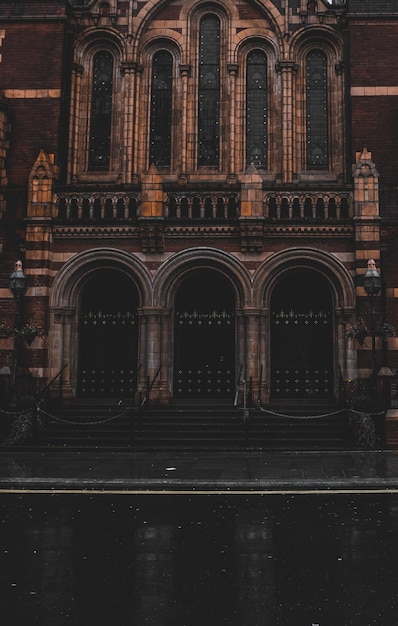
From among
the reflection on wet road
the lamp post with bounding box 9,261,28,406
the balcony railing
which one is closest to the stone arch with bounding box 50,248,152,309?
the balcony railing

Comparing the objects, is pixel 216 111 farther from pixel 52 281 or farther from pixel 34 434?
pixel 34 434

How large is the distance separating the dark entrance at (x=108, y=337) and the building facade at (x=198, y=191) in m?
0.07

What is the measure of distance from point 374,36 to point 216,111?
6235mm

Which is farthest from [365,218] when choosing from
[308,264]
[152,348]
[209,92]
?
[209,92]

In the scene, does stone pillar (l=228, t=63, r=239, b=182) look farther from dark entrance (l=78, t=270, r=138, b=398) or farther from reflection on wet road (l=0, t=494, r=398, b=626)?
reflection on wet road (l=0, t=494, r=398, b=626)

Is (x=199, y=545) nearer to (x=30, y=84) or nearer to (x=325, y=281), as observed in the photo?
(x=325, y=281)

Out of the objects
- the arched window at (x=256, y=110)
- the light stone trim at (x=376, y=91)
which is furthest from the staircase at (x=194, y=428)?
the light stone trim at (x=376, y=91)

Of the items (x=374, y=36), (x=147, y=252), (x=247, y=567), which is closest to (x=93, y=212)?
(x=147, y=252)

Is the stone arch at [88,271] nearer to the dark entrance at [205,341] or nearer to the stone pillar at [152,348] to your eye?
the stone pillar at [152,348]

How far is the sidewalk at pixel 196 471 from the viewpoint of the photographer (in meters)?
10.5

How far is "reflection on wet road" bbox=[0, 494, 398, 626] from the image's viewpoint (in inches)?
193

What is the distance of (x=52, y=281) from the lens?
60.6 feet

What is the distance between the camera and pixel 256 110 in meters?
21.5

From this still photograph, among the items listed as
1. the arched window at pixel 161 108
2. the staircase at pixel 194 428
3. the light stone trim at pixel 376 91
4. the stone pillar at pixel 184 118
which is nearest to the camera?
the staircase at pixel 194 428
